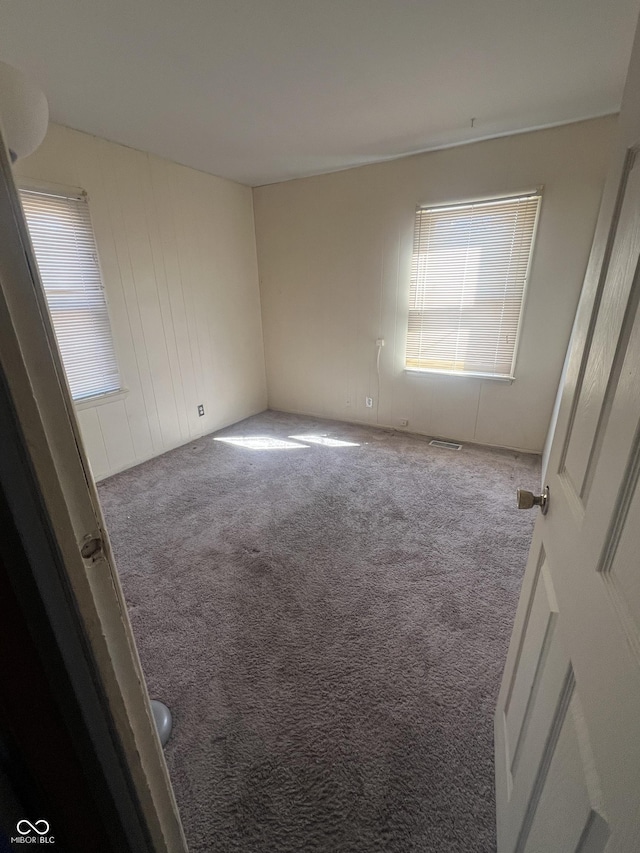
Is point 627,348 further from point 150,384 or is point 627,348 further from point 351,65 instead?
point 150,384

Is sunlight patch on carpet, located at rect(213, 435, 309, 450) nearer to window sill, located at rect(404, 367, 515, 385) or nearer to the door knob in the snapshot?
window sill, located at rect(404, 367, 515, 385)

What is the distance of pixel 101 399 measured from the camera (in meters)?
2.82

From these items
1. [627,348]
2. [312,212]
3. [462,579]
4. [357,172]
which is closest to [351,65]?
[357,172]

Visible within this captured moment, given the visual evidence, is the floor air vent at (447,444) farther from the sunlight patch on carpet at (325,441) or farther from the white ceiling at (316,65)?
the white ceiling at (316,65)

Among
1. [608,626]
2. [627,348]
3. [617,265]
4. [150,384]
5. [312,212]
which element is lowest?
[150,384]

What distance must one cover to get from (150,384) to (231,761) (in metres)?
2.80

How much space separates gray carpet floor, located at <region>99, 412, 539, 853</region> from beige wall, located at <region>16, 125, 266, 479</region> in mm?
603

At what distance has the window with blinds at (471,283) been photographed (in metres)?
2.81

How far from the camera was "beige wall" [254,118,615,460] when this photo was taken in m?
2.60

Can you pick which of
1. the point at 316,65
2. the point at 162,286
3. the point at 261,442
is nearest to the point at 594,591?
the point at 316,65

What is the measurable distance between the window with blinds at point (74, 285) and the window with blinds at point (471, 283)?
265 cm

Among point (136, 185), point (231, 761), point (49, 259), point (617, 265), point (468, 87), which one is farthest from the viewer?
point (136, 185)

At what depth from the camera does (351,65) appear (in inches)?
70.1

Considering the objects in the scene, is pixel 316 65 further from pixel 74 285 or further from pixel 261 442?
pixel 261 442
